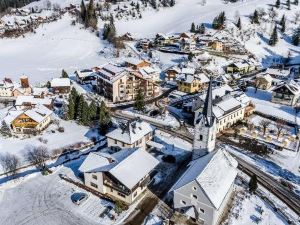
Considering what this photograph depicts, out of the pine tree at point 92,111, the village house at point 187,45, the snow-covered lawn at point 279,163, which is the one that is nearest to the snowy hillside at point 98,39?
the village house at point 187,45

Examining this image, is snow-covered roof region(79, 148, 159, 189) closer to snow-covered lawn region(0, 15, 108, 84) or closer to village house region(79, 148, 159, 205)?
village house region(79, 148, 159, 205)

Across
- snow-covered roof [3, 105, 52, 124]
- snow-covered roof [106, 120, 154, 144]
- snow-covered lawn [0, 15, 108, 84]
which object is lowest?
snow-covered lawn [0, 15, 108, 84]

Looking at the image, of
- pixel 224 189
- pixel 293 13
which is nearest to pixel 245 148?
pixel 224 189

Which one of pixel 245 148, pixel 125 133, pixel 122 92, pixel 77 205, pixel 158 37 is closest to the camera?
pixel 77 205

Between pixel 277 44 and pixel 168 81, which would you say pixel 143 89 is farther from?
pixel 277 44

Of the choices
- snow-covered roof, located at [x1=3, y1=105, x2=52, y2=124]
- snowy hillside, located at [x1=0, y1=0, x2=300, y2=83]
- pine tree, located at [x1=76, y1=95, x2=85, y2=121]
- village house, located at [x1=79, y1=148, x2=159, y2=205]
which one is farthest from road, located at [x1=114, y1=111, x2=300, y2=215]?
snowy hillside, located at [x1=0, y1=0, x2=300, y2=83]
